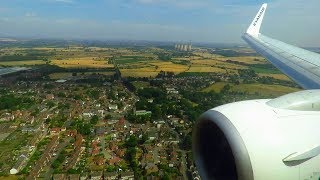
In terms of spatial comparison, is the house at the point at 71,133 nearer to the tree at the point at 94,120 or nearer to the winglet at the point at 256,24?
the tree at the point at 94,120

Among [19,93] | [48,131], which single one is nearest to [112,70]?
[19,93]

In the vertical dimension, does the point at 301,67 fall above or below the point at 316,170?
above

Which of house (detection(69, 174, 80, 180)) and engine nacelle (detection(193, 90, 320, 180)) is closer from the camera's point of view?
engine nacelle (detection(193, 90, 320, 180))

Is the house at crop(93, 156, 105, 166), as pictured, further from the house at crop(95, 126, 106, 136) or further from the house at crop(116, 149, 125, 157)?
the house at crop(95, 126, 106, 136)

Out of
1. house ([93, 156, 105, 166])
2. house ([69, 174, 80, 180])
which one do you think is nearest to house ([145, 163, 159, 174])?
house ([93, 156, 105, 166])

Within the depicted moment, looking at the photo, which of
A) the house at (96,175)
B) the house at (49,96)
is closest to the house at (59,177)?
the house at (96,175)

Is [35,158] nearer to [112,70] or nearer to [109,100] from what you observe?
[109,100]

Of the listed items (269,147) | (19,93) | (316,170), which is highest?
(269,147)

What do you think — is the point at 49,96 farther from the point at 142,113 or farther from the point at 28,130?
the point at 28,130
